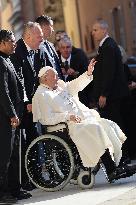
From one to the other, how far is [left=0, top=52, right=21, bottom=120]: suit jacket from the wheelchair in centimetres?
49

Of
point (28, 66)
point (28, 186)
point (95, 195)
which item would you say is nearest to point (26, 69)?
point (28, 66)

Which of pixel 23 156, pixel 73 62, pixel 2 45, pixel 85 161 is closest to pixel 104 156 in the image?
pixel 85 161

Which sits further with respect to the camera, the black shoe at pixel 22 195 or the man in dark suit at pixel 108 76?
the man in dark suit at pixel 108 76

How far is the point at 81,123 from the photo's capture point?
28.4 ft

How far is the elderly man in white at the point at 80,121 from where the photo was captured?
851cm

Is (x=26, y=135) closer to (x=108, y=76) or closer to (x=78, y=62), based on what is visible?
(x=108, y=76)

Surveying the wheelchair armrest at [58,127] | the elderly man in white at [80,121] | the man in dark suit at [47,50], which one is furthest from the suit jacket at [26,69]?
the wheelchair armrest at [58,127]

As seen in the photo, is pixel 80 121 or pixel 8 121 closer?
pixel 8 121

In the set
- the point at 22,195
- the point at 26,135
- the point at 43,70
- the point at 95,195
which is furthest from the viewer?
the point at 26,135

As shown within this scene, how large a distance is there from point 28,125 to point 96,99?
4.30 ft

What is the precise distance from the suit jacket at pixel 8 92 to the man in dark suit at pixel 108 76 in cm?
165

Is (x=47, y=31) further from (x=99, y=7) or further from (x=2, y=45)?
(x=99, y=7)

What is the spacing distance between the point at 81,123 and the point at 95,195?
2.92 feet

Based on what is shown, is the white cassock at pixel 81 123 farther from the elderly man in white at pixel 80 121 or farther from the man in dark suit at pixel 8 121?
the man in dark suit at pixel 8 121
